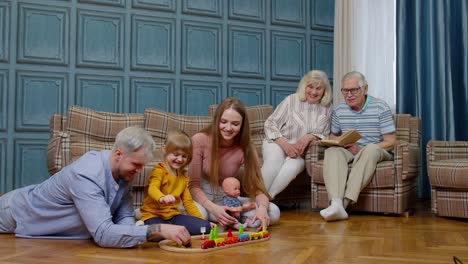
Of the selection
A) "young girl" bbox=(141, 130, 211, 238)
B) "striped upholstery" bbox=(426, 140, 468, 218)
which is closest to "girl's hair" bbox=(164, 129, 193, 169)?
"young girl" bbox=(141, 130, 211, 238)

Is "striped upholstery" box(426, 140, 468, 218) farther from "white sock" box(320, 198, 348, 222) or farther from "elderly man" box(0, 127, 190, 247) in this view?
"elderly man" box(0, 127, 190, 247)

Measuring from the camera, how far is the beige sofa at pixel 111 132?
3.82 m

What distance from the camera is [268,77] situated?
5.53 m

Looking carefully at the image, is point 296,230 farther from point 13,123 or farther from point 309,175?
point 13,123

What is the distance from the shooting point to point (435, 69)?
489 cm

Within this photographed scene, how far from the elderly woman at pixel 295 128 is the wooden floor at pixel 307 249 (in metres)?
0.77

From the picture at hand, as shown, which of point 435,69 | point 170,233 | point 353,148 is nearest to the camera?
point 170,233

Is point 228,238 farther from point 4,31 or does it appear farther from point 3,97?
point 4,31

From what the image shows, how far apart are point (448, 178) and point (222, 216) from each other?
157 centimetres

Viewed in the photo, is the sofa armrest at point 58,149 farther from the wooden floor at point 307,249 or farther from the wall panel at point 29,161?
the wooden floor at point 307,249

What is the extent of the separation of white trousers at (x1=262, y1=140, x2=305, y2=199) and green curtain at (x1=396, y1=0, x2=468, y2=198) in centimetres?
154

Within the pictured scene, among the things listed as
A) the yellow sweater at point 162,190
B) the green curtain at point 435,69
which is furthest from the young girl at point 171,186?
the green curtain at point 435,69

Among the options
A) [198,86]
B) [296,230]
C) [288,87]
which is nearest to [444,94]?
[288,87]

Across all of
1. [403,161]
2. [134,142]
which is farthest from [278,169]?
[134,142]
